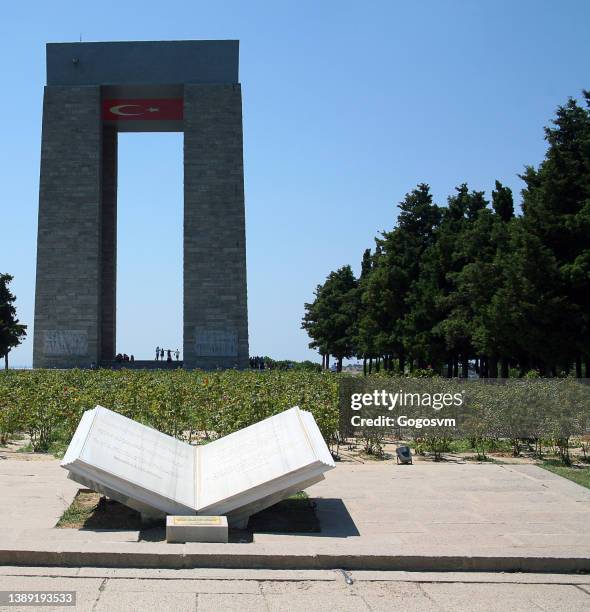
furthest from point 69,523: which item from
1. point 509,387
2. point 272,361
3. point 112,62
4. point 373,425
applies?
point 272,361

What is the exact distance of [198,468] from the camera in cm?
738

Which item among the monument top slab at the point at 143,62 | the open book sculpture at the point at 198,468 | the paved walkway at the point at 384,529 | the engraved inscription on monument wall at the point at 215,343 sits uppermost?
the monument top slab at the point at 143,62

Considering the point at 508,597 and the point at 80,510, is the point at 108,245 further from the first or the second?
the point at 508,597

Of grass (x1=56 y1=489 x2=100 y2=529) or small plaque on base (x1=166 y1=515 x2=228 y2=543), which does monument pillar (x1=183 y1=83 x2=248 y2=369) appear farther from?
small plaque on base (x1=166 y1=515 x2=228 y2=543)

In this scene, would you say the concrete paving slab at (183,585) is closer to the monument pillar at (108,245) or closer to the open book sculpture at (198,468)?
the open book sculpture at (198,468)

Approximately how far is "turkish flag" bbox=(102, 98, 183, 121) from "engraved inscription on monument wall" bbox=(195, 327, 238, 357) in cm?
1113

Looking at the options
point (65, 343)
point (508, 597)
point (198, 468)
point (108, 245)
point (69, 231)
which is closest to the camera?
point (508, 597)

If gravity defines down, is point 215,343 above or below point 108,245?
below

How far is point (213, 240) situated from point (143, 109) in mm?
8121

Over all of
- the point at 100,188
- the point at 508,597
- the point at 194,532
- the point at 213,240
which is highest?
the point at 100,188

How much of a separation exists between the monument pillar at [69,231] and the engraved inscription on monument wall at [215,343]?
4.83 metres

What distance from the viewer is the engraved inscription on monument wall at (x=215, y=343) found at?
3859cm

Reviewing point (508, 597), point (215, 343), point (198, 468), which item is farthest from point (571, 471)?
point (215, 343)

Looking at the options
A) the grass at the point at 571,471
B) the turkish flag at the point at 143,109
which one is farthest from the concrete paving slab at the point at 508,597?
the turkish flag at the point at 143,109
